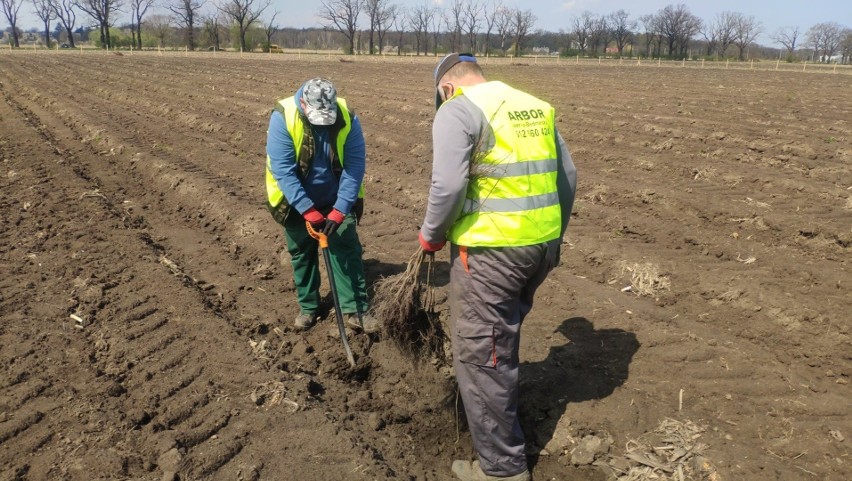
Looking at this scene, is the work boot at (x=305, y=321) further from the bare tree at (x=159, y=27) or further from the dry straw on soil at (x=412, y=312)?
the bare tree at (x=159, y=27)

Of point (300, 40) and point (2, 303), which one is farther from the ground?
point (300, 40)

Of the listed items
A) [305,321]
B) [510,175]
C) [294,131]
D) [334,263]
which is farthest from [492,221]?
[305,321]

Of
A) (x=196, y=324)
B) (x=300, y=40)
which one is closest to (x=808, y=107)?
(x=196, y=324)

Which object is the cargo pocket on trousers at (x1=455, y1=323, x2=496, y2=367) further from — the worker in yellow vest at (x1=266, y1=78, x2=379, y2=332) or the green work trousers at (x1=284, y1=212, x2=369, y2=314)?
the green work trousers at (x1=284, y1=212, x2=369, y2=314)

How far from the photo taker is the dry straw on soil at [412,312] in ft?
12.7

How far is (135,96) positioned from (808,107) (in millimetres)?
20314

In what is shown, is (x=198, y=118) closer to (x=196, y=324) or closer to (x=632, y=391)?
(x=196, y=324)

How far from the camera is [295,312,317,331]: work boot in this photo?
17.0ft

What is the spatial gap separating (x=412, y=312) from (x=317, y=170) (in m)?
1.40

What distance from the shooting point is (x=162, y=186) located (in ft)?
30.6

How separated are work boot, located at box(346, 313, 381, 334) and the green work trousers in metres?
0.05

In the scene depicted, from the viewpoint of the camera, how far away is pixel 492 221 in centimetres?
301

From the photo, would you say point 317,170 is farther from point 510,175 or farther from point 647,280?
point 647,280

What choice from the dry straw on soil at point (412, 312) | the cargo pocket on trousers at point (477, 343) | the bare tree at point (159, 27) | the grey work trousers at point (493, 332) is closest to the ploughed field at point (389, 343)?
the dry straw on soil at point (412, 312)
